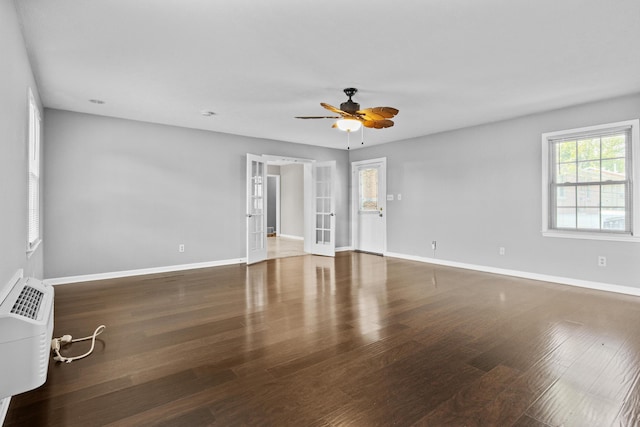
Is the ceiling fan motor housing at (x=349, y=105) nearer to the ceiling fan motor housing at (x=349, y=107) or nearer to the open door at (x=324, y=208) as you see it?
the ceiling fan motor housing at (x=349, y=107)

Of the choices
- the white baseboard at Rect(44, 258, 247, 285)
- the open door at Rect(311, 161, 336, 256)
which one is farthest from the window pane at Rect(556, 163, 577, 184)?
the white baseboard at Rect(44, 258, 247, 285)

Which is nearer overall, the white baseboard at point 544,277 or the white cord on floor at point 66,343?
the white cord on floor at point 66,343

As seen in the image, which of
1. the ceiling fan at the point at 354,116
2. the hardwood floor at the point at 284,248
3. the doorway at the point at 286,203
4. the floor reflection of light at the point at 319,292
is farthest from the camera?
the doorway at the point at 286,203

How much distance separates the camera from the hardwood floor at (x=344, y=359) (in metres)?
1.79

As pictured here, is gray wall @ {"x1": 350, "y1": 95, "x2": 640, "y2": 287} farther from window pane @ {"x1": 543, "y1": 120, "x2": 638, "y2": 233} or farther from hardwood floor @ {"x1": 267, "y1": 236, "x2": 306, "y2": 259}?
hardwood floor @ {"x1": 267, "y1": 236, "x2": 306, "y2": 259}

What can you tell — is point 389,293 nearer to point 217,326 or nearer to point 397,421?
point 217,326

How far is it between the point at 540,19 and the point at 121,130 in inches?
208

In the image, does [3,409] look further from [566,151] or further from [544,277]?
[566,151]

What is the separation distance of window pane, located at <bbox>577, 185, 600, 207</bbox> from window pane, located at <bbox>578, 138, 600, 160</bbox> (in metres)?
0.39

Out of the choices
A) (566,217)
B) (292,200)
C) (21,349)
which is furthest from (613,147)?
(292,200)

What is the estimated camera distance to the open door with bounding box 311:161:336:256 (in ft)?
23.4

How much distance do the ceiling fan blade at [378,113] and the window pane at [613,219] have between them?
3.17m

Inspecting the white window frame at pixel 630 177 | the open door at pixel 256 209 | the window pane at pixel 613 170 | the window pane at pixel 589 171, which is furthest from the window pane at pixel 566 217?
the open door at pixel 256 209

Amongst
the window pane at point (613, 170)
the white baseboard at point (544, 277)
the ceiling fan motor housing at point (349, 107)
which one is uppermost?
the ceiling fan motor housing at point (349, 107)
